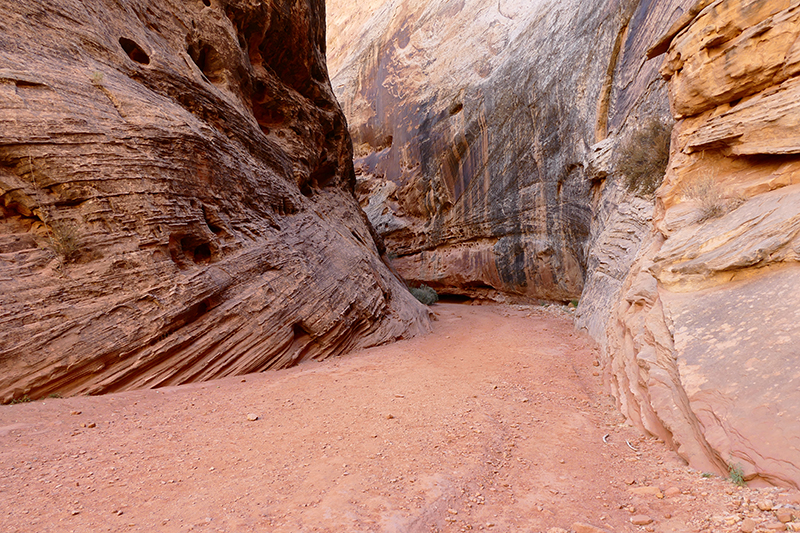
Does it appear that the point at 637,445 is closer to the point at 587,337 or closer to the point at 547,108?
the point at 587,337

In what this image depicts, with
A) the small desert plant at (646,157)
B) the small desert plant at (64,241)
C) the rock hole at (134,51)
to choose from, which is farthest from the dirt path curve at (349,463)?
the rock hole at (134,51)

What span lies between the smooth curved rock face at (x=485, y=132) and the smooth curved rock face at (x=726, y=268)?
4416 millimetres

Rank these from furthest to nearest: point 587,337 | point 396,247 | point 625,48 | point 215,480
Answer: point 396,247 < point 625,48 < point 587,337 < point 215,480

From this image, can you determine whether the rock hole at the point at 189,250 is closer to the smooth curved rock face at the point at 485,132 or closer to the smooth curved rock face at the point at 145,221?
the smooth curved rock face at the point at 145,221

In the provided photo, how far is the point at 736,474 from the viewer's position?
91.2 inches

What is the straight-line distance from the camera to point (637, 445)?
3.22 meters

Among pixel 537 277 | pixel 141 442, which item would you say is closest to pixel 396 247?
pixel 537 277

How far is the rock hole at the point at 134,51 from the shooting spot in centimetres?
664

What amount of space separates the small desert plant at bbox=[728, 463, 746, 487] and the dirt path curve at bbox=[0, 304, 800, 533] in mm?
55

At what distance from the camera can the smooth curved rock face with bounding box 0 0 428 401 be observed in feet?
15.1

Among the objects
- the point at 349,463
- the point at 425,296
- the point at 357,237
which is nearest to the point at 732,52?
the point at 349,463

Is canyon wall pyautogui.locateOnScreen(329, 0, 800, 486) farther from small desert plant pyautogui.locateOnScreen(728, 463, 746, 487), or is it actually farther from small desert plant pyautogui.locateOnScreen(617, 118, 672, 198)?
small desert plant pyautogui.locateOnScreen(617, 118, 672, 198)

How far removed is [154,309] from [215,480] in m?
3.28

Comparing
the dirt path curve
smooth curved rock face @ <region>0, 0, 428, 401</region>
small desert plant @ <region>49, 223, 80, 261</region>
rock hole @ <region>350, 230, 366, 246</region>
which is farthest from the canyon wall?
small desert plant @ <region>49, 223, 80, 261</region>
